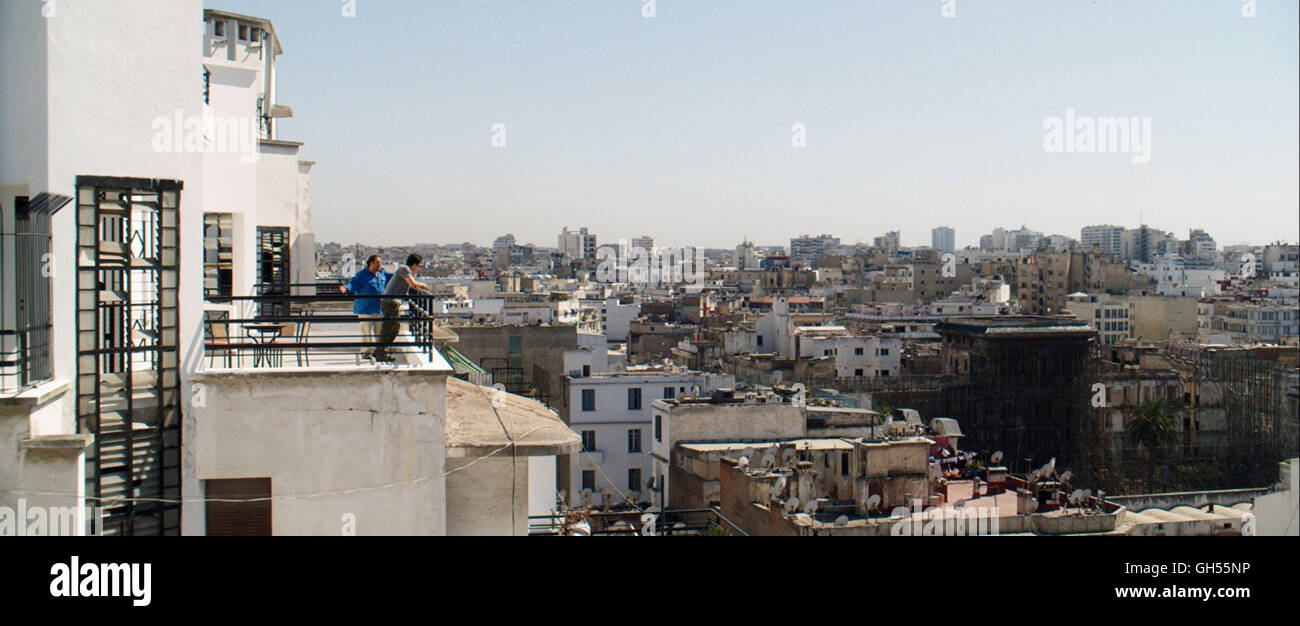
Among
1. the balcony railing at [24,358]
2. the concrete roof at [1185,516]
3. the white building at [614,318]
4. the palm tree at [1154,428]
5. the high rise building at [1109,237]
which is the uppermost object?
the high rise building at [1109,237]

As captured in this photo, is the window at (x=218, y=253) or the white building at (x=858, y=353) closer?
the window at (x=218, y=253)

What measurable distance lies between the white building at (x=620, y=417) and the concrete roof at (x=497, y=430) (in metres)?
22.5

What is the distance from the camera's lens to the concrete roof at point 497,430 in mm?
4777

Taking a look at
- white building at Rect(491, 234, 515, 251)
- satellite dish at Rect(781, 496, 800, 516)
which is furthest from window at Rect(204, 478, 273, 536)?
white building at Rect(491, 234, 515, 251)

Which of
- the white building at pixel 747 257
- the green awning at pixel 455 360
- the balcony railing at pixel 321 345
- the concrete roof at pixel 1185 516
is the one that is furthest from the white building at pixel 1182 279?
the balcony railing at pixel 321 345

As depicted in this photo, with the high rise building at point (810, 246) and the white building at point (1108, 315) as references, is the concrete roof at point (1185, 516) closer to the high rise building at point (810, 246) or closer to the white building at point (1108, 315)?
the white building at point (1108, 315)

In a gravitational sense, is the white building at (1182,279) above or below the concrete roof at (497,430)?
above

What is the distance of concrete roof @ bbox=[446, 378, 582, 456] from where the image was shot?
478 cm

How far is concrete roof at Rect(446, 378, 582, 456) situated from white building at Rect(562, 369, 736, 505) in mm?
22456

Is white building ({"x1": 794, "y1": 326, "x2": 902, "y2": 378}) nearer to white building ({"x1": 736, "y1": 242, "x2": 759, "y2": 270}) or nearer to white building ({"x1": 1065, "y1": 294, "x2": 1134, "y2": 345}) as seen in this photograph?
white building ({"x1": 1065, "y1": 294, "x2": 1134, "y2": 345})

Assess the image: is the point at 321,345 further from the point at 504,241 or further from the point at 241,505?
the point at 504,241

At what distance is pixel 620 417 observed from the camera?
29.1 m
